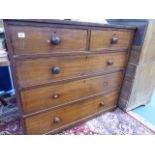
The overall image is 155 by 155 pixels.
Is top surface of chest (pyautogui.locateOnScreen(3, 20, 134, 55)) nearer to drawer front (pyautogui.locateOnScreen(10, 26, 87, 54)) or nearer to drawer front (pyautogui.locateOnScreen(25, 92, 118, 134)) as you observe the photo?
drawer front (pyautogui.locateOnScreen(10, 26, 87, 54))

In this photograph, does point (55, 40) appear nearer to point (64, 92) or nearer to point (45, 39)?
point (45, 39)

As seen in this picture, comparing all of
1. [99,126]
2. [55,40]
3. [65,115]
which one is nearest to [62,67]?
[55,40]

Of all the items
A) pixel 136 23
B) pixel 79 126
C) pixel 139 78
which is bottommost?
pixel 79 126

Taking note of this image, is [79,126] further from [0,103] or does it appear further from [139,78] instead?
[0,103]

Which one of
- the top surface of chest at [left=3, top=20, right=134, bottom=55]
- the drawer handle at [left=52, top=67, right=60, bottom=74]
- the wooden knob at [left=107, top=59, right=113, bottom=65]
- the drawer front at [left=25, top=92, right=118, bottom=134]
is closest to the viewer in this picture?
the top surface of chest at [left=3, top=20, right=134, bottom=55]

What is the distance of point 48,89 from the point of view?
0.94m

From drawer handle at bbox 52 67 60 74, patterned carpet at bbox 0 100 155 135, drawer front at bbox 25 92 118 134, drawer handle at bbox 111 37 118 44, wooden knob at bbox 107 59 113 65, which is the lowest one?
patterned carpet at bbox 0 100 155 135

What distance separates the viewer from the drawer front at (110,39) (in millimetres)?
983

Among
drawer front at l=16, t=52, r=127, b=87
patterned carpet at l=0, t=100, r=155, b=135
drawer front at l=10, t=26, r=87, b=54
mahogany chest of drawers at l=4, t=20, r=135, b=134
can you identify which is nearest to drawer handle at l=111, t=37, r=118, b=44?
mahogany chest of drawers at l=4, t=20, r=135, b=134

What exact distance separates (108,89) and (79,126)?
1.56ft

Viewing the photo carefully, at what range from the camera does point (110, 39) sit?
1.07m

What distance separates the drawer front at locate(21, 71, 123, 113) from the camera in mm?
897
